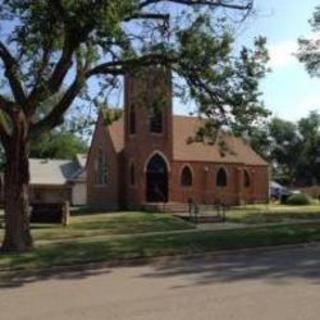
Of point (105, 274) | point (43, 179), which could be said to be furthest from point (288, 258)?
point (43, 179)

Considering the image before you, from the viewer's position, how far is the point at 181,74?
22.8m

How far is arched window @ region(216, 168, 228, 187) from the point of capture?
62.2 meters

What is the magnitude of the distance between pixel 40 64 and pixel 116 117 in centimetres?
501

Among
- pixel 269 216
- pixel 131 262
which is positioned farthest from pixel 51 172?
pixel 131 262

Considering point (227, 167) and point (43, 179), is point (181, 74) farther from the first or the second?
point (43, 179)

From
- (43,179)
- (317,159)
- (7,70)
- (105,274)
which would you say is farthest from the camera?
(317,159)

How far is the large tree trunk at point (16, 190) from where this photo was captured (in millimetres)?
21328

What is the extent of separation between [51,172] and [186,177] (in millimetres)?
22956

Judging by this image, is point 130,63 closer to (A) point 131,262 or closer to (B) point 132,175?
(A) point 131,262

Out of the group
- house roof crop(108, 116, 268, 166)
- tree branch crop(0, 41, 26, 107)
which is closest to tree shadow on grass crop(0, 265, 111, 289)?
tree branch crop(0, 41, 26, 107)

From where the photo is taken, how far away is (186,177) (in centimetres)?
5966

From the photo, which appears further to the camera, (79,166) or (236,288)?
(79,166)

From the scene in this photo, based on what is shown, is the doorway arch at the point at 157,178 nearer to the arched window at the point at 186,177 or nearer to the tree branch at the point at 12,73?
the arched window at the point at 186,177

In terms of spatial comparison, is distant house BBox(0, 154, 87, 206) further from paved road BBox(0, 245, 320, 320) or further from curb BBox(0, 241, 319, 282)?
paved road BBox(0, 245, 320, 320)
